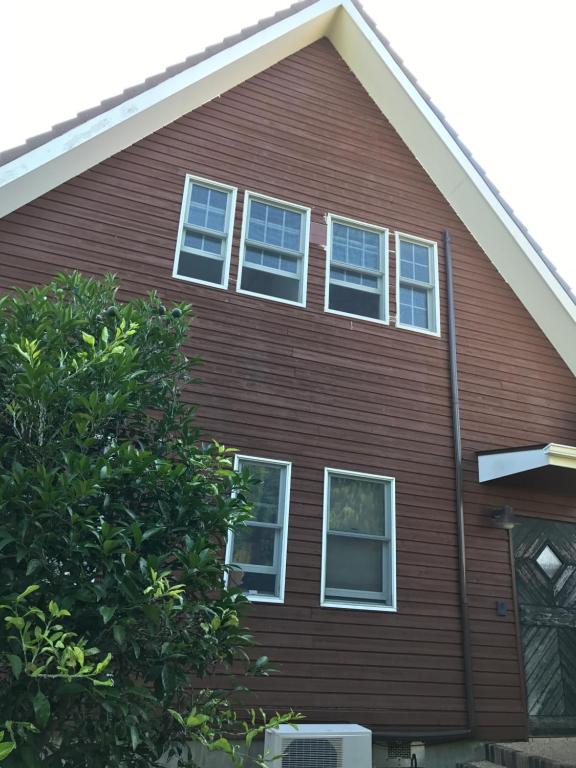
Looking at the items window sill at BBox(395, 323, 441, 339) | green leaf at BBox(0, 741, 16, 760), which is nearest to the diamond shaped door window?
window sill at BBox(395, 323, 441, 339)

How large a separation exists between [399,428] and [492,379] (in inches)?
67.0

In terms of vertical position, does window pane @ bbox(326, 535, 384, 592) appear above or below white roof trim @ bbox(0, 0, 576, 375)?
below

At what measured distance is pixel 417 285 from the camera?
8859 mm

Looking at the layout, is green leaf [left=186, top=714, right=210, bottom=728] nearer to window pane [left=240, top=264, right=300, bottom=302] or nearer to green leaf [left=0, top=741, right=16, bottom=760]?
green leaf [left=0, top=741, right=16, bottom=760]

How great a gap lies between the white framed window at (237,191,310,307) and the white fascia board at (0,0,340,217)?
4.67 feet

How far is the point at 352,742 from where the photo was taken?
17.8 ft

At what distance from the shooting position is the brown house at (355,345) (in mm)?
6801

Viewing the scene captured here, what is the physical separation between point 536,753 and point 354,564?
8.19ft

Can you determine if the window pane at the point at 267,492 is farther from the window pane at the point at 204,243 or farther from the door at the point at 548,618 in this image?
the door at the point at 548,618

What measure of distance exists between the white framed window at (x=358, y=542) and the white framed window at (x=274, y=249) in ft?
7.59

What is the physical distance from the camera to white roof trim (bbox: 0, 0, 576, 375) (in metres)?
7.70

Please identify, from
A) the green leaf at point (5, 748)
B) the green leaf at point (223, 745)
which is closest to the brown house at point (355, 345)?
the green leaf at point (223, 745)

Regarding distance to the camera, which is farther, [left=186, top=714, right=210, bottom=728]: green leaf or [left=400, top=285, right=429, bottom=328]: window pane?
[left=400, top=285, right=429, bottom=328]: window pane

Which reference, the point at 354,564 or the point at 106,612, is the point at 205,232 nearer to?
the point at 354,564
